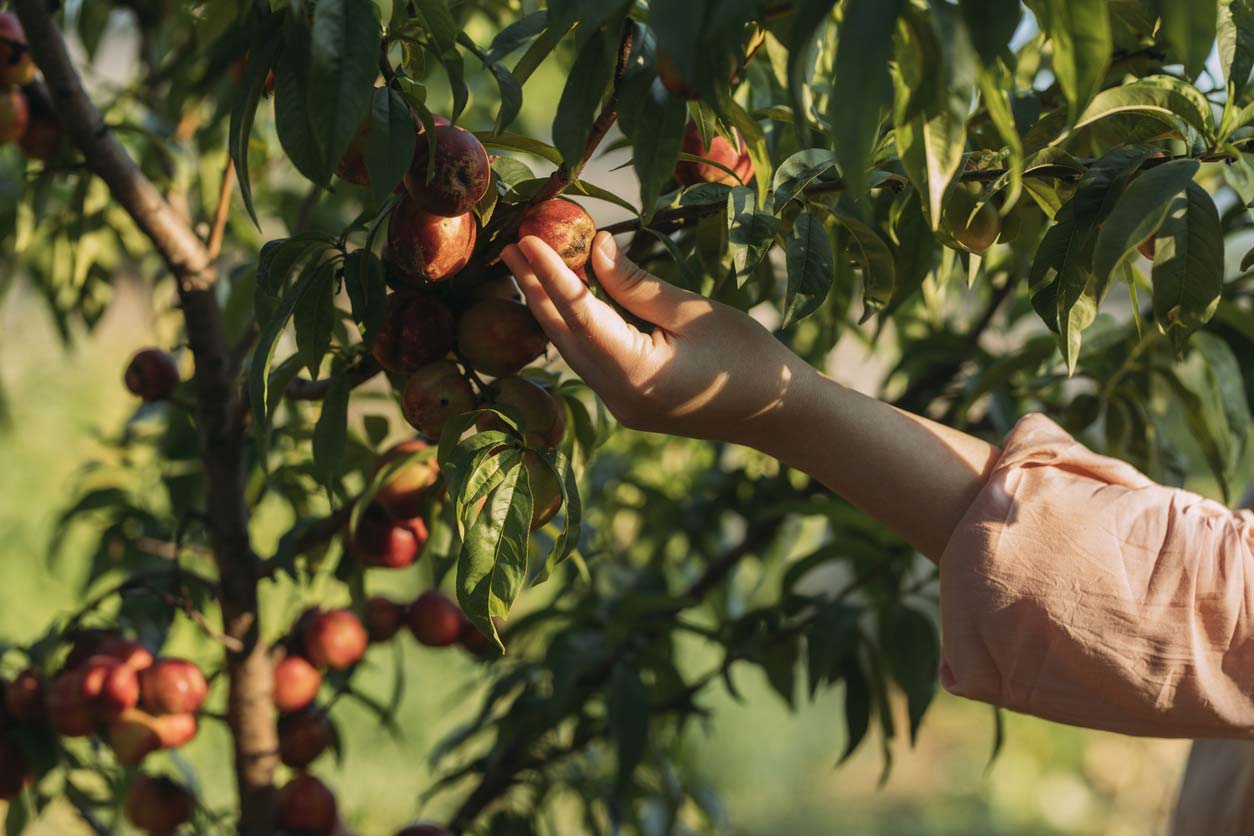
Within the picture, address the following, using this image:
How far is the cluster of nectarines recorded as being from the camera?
951 mm

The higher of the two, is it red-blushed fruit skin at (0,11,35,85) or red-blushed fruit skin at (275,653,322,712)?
red-blushed fruit skin at (0,11,35,85)

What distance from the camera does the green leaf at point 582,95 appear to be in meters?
0.48

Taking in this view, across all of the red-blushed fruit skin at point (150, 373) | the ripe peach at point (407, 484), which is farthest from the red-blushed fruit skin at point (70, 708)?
the ripe peach at point (407, 484)

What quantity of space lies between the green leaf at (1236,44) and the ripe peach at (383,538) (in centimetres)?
55

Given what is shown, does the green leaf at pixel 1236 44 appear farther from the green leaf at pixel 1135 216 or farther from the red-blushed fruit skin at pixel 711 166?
the red-blushed fruit skin at pixel 711 166

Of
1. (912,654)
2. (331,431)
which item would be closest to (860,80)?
(331,431)

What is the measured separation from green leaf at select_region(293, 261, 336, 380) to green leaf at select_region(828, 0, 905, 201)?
313 mm

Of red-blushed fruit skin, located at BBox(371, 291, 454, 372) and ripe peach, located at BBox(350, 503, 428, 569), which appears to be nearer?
red-blushed fruit skin, located at BBox(371, 291, 454, 372)

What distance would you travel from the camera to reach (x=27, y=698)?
96 cm

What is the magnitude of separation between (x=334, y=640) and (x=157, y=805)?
228 mm

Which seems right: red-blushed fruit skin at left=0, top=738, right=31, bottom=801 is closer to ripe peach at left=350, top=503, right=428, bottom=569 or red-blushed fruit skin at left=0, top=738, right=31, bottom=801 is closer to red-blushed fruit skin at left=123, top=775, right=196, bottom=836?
red-blushed fruit skin at left=123, top=775, right=196, bottom=836

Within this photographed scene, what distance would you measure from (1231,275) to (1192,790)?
1.48 ft

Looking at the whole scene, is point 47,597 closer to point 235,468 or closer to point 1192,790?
point 235,468

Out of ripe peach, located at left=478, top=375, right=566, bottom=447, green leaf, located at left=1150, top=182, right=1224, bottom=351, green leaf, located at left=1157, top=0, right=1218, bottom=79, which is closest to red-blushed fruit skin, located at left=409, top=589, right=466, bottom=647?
ripe peach, located at left=478, top=375, right=566, bottom=447
